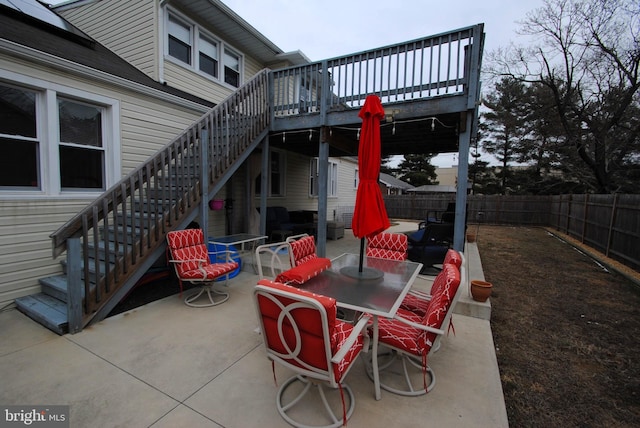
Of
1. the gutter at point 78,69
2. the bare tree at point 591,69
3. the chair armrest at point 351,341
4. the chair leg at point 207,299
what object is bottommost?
the chair leg at point 207,299

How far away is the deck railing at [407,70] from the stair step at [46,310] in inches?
184

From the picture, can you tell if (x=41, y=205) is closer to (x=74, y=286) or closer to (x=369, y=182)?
(x=74, y=286)

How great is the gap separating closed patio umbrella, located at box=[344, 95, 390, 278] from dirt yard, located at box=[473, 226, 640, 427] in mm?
→ 1746

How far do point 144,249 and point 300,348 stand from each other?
3.02 meters

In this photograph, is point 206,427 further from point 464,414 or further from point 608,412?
point 608,412

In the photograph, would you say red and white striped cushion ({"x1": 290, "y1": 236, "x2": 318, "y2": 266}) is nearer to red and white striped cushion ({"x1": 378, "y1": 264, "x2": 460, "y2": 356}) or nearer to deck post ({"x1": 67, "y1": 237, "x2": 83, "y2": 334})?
red and white striped cushion ({"x1": 378, "y1": 264, "x2": 460, "y2": 356})

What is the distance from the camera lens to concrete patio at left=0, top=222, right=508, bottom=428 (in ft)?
6.38

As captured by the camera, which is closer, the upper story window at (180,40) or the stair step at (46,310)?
the stair step at (46,310)

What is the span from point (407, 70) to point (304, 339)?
467cm

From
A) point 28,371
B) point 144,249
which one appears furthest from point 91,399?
point 144,249

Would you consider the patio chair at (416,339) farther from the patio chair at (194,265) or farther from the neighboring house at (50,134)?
the neighboring house at (50,134)

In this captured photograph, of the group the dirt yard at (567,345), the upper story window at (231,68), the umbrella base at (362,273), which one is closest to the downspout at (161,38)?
the upper story window at (231,68)

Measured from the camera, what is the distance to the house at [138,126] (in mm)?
3512

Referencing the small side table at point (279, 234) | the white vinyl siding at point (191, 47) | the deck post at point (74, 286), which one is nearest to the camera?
the deck post at point (74, 286)
